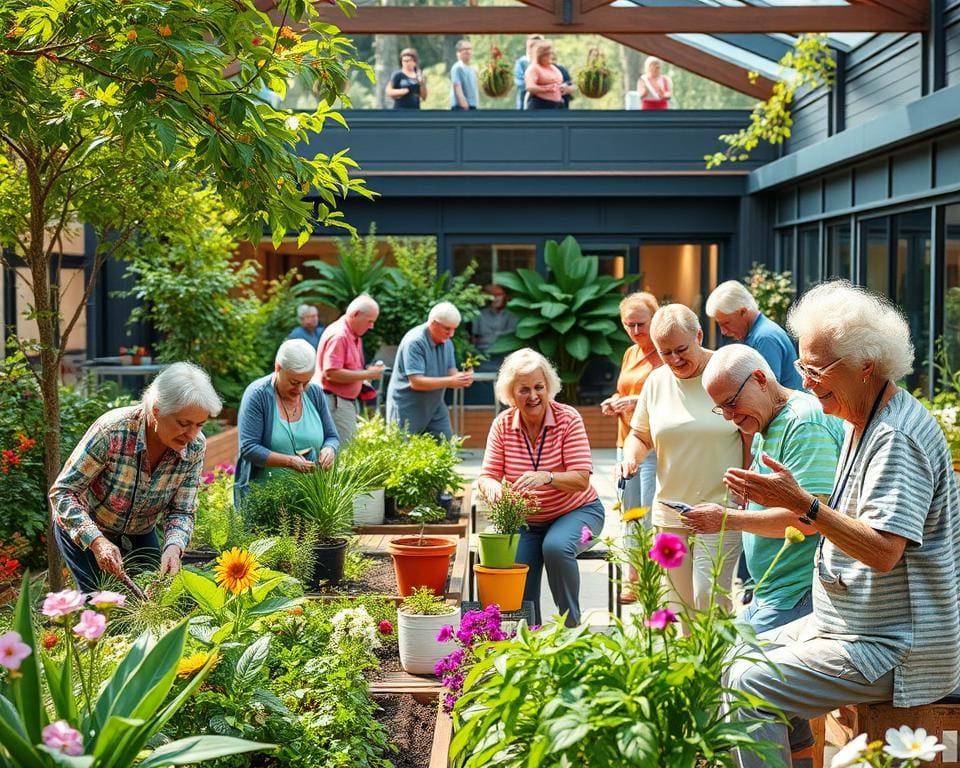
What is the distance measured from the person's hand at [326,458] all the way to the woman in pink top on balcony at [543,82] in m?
9.90

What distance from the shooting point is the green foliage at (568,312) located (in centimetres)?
1408

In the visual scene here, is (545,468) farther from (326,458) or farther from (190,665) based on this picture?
(190,665)

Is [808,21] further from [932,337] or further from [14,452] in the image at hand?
[14,452]

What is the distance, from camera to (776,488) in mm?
2766

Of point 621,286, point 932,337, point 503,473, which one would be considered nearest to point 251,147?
point 503,473

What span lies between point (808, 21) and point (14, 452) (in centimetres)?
659

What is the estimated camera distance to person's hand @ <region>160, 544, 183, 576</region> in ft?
12.4

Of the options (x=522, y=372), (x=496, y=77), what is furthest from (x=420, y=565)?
(x=496, y=77)

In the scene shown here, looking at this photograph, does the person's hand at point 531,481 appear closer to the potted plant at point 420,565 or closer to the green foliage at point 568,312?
the potted plant at point 420,565

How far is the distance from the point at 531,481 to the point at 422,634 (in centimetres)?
131

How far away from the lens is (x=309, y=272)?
1800cm

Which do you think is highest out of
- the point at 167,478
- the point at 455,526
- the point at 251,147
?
the point at 251,147

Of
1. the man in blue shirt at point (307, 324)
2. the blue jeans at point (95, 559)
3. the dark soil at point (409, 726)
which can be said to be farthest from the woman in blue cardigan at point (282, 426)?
the man in blue shirt at point (307, 324)

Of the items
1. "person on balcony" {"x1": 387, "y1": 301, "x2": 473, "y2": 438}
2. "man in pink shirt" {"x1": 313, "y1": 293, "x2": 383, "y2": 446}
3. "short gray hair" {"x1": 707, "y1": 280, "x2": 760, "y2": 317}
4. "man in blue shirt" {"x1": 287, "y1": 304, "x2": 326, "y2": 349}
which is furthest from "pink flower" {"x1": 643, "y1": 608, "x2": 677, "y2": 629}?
"man in blue shirt" {"x1": 287, "y1": 304, "x2": 326, "y2": 349}
